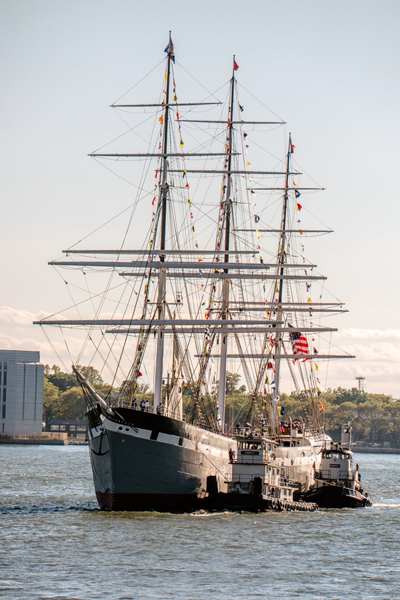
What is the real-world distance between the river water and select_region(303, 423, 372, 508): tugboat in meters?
3.03

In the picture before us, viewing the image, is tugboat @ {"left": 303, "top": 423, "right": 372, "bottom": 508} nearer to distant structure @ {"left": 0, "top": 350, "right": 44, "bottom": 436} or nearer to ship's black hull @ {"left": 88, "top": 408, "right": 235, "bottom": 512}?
ship's black hull @ {"left": 88, "top": 408, "right": 235, "bottom": 512}

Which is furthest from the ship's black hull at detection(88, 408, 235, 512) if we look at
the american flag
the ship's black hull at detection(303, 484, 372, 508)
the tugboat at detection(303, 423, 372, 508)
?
the american flag

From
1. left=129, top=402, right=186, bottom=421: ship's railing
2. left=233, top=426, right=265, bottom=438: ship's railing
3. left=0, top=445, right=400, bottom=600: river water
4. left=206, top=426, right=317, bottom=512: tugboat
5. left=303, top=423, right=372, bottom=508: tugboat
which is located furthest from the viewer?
left=303, top=423, right=372, bottom=508: tugboat

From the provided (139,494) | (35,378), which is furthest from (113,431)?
(35,378)

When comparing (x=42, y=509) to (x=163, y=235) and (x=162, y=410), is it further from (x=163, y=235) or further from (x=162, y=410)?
(x=163, y=235)

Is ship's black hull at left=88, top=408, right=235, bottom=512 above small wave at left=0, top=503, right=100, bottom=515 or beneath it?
above

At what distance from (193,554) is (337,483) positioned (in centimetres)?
3256

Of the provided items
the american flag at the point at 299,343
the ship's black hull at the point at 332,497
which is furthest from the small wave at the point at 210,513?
the american flag at the point at 299,343

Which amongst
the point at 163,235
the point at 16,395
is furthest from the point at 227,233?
the point at 16,395

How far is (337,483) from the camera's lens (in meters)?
73.8

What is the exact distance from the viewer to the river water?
36469 mm

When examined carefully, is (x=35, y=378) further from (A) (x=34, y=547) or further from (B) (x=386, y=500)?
(A) (x=34, y=547)

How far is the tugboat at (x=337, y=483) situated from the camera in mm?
67688

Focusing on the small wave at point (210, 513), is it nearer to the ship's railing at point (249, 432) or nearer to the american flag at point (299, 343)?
the ship's railing at point (249, 432)
